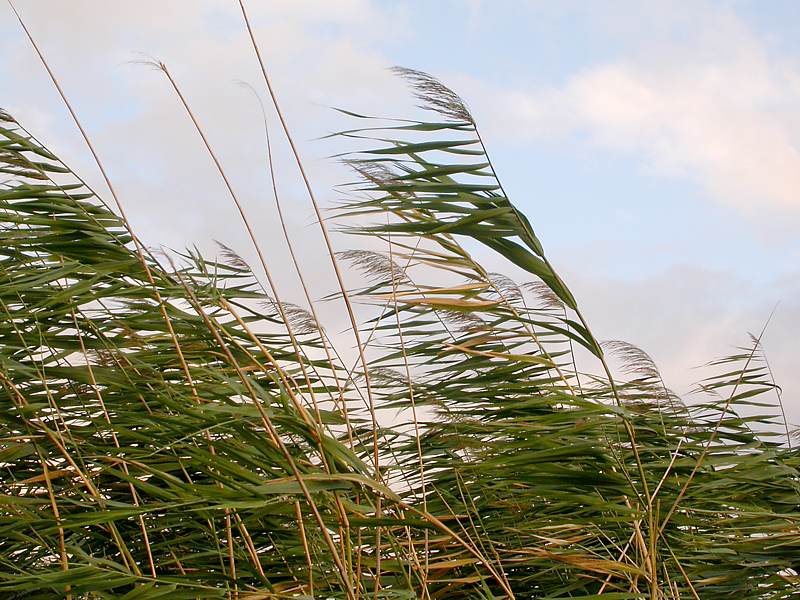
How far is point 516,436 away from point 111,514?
1.13 metres

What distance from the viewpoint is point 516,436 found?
2441 mm

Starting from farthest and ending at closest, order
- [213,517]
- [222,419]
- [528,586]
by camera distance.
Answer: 1. [528,586]
2. [213,517]
3. [222,419]

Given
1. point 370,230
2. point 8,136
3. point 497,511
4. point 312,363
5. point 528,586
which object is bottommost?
point 528,586

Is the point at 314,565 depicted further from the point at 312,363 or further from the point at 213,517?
the point at 312,363

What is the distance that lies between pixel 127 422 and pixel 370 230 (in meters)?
0.79

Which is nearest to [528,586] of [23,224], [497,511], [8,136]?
[497,511]

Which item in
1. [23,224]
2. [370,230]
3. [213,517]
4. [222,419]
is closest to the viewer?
[222,419]

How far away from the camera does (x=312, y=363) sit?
2564 millimetres

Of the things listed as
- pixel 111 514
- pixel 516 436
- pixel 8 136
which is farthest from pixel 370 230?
pixel 8 136

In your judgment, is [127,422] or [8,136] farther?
[8,136]

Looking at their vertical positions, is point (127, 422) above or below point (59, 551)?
above

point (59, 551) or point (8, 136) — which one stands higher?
point (8, 136)

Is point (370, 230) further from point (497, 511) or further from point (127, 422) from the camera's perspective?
point (497, 511)

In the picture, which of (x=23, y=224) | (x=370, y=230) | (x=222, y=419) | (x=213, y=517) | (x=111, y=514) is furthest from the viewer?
(x=23, y=224)
